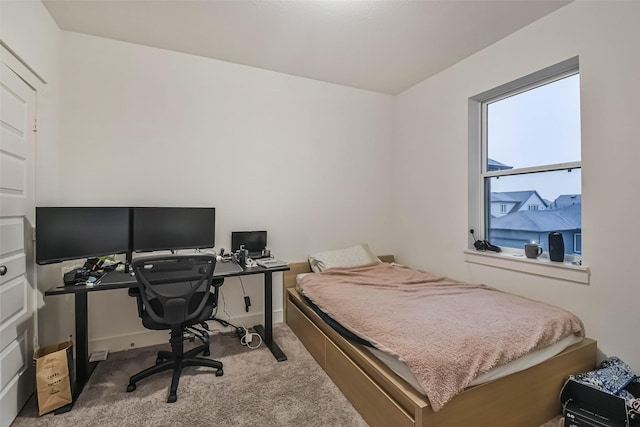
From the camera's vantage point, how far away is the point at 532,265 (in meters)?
2.35

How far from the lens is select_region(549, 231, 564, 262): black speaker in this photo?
7.23 feet

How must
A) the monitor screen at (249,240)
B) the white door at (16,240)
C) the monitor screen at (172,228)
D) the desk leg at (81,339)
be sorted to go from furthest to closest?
the monitor screen at (249,240) → the monitor screen at (172,228) → the desk leg at (81,339) → the white door at (16,240)

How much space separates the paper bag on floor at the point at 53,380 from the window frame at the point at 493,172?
321cm

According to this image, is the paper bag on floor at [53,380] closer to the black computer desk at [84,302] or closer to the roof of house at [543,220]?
the black computer desk at [84,302]

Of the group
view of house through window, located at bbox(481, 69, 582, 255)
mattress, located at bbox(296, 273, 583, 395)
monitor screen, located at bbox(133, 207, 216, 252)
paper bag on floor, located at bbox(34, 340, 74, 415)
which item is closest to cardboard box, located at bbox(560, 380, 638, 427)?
mattress, located at bbox(296, 273, 583, 395)

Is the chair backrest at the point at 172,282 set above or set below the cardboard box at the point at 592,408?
above

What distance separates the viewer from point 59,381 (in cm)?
182

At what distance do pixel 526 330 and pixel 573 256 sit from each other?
931 millimetres

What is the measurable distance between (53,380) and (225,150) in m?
2.11

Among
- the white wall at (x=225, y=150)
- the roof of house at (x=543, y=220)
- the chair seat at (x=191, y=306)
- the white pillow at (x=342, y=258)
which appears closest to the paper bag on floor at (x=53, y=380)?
the chair seat at (x=191, y=306)

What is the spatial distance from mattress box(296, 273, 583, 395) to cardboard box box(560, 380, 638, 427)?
0.69 feet

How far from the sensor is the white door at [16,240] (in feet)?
5.51

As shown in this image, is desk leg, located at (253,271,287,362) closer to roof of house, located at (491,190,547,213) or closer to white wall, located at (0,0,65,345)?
white wall, located at (0,0,65,345)

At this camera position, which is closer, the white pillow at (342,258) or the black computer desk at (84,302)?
the black computer desk at (84,302)
